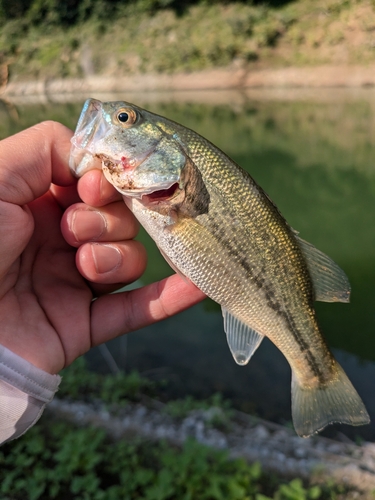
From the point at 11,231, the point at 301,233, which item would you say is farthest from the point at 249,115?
the point at 11,231

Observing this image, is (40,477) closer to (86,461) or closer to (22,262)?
(86,461)

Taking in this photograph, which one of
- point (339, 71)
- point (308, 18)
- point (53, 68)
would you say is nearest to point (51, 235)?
point (53, 68)

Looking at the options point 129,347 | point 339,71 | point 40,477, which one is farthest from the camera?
point 339,71

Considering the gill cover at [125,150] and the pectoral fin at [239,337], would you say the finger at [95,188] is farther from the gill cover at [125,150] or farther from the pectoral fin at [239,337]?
the pectoral fin at [239,337]

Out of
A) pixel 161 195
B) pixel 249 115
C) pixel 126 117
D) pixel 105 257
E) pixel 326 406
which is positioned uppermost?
pixel 126 117

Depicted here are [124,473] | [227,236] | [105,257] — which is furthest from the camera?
[124,473]

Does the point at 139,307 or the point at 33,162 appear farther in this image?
the point at 139,307

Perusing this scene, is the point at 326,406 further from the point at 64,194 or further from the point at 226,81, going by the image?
the point at 226,81
